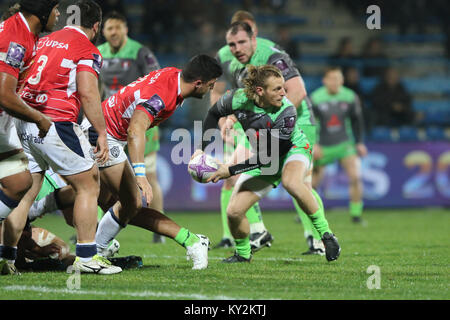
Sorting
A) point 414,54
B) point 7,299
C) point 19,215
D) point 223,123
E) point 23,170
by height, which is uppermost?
point 414,54

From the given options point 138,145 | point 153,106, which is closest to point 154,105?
point 153,106

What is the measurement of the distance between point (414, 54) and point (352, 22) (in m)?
1.74

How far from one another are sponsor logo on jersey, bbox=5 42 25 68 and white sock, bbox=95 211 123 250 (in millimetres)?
1728

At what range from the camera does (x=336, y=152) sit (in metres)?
12.6

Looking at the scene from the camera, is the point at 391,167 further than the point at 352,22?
No

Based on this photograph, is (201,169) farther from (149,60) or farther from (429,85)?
(429,85)

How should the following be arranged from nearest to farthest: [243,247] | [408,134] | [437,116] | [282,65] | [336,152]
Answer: [243,247] → [282,65] → [336,152] → [408,134] → [437,116]

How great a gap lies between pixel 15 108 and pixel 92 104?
0.60 meters

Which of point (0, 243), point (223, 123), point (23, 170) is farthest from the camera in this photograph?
point (223, 123)

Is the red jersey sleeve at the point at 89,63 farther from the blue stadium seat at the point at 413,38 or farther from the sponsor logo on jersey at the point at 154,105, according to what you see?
the blue stadium seat at the point at 413,38
